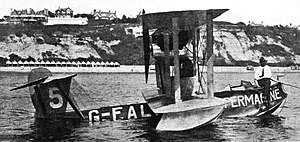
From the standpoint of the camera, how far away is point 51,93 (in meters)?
18.9

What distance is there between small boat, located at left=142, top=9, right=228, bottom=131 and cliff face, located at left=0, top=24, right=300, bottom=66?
99.7m

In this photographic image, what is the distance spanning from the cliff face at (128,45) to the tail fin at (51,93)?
100m

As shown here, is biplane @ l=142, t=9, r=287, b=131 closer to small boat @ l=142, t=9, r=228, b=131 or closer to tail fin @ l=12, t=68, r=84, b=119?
small boat @ l=142, t=9, r=228, b=131

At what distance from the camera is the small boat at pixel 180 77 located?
17266 millimetres

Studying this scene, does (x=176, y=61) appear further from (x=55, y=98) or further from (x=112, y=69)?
(x=112, y=69)

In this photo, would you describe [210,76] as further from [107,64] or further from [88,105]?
[107,64]

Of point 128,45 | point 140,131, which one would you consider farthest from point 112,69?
point 140,131

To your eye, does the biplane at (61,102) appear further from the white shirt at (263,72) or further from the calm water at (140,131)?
the white shirt at (263,72)

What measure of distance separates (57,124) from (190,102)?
5.37 m

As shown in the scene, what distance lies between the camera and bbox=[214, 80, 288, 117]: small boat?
70.5 feet

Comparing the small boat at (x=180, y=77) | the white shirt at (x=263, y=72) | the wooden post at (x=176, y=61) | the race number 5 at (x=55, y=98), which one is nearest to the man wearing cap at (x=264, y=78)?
the white shirt at (x=263, y=72)

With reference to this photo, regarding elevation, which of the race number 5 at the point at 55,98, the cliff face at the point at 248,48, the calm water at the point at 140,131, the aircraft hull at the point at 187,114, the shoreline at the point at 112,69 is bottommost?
the shoreline at the point at 112,69

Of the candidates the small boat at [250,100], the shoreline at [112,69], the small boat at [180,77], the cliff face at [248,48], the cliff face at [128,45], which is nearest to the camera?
the small boat at [180,77]

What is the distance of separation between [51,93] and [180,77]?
519cm
